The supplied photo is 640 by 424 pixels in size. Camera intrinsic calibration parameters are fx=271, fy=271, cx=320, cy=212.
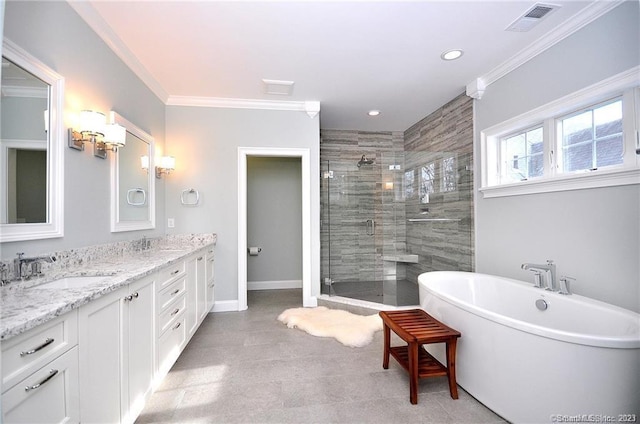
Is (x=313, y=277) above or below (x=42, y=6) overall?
below

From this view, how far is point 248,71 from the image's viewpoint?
2.73 m

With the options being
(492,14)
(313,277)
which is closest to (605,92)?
(492,14)

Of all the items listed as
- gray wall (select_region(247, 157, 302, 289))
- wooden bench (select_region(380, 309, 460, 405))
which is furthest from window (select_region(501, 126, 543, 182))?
gray wall (select_region(247, 157, 302, 289))

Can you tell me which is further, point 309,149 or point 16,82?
point 309,149

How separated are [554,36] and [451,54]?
726 millimetres

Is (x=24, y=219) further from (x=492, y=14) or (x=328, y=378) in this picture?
(x=492, y=14)

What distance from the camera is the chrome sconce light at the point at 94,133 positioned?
1774 mm

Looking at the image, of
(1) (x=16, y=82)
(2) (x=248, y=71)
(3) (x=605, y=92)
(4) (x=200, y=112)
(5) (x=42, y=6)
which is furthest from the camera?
(4) (x=200, y=112)

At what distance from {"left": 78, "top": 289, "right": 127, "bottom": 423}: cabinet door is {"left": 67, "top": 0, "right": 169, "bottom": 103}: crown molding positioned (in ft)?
6.25

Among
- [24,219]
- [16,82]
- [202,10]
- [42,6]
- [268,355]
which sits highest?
[202,10]

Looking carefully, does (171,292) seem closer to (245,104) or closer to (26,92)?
(26,92)

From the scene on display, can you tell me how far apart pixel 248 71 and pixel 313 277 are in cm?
250

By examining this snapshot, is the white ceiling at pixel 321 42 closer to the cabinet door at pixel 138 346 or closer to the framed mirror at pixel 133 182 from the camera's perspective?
the framed mirror at pixel 133 182

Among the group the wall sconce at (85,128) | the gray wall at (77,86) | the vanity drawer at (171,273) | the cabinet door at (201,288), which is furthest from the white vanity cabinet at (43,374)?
the cabinet door at (201,288)
